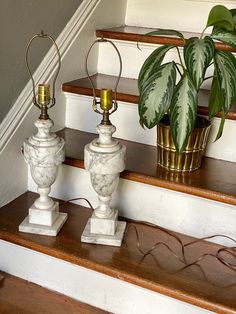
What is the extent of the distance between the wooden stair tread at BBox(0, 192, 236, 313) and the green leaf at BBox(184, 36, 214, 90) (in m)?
0.47

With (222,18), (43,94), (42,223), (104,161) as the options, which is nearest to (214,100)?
(222,18)

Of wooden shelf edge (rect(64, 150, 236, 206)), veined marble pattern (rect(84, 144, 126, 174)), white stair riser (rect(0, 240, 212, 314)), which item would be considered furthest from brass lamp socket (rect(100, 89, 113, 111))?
white stair riser (rect(0, 240, 212, 314))

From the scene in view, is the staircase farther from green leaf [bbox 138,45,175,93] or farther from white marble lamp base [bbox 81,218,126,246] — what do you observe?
green leaf [bbox 138,45,175,93]

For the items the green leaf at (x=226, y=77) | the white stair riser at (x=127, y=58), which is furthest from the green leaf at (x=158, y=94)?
the white stair riser at (x=127, y=58)

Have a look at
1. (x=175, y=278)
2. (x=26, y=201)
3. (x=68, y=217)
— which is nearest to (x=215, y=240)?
(x=175, y=278)

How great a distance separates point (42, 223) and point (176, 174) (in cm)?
42

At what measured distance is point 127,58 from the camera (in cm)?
164

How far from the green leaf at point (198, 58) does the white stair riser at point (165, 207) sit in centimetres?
37

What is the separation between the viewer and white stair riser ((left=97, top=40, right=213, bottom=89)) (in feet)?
5.18

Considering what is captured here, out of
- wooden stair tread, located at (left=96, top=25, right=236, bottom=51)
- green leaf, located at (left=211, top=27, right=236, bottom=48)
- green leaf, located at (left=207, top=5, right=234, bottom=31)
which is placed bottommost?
wooden stair tread, located at (left=96, top=25, right=236, bottom=51)

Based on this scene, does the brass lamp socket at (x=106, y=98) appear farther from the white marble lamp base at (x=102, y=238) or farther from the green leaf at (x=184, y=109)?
the white marble lamp base at (x=102, y=238)

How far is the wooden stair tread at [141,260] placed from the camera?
1.06 meters

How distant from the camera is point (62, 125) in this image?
1574 mm

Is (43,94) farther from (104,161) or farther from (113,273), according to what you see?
(113,273)
